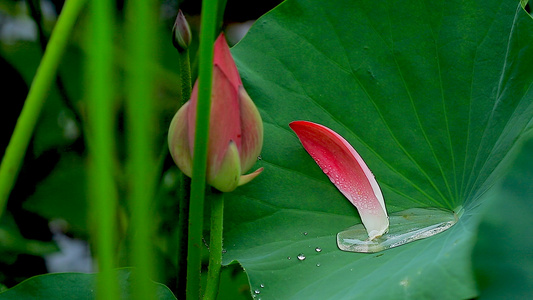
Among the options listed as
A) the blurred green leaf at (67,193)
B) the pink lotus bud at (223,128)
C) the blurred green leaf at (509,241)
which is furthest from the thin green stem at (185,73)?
the blurred green leaf at (67,193)

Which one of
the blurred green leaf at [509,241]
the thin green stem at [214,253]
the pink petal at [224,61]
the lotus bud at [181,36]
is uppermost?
the lotus bud at [181,36]

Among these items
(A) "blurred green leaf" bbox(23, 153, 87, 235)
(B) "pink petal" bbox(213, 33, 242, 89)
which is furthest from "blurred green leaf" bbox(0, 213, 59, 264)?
(B) "pink petal" bbox(213, 33, 242, 89)

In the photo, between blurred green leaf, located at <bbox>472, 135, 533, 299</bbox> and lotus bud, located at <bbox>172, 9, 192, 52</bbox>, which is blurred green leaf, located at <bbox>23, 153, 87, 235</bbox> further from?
blurred green leaf, located at <bbox>472, 135, 533, 299</bbox>

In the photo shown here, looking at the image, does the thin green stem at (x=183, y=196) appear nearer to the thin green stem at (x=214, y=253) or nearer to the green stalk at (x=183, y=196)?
the green stalk at (x=183, y=196)

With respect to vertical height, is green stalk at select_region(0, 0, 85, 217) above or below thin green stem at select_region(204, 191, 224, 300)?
above

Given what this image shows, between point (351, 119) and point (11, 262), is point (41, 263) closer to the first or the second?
point (11, 262)

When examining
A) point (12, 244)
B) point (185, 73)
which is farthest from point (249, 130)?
point (12, 244)

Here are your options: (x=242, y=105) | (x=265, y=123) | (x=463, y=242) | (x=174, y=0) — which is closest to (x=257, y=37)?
(x=265, y=123)
